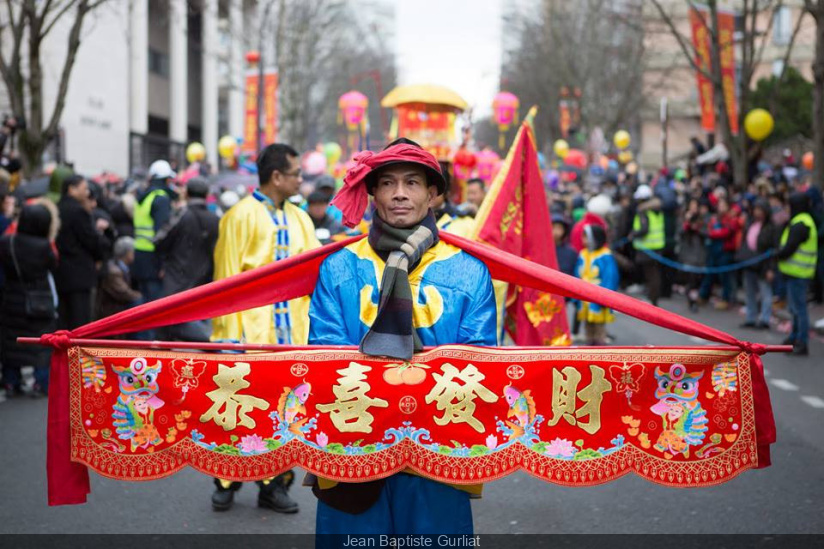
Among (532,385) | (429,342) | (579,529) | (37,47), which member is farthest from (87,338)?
(37,47)

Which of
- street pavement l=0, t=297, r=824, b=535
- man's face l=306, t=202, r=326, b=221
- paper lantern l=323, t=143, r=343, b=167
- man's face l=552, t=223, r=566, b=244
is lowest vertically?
street pavement l=0, t=297, r=824, b=535

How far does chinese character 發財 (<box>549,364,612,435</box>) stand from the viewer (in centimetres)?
383

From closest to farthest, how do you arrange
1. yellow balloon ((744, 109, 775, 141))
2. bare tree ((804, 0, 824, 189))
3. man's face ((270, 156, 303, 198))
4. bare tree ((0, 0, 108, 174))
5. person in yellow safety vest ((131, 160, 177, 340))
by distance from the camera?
man's face ((270, 156, 303, 198))
person in yellow safety vest ((131, 160, 177, 340))
bare tree ((0, 0, 108, 174))
bare tree ((804, 0, 824, 189))
yellow balloon ((744, 109, 775, 141))

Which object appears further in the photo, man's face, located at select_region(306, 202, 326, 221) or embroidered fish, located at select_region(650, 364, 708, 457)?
man's face, located at select_region(306, 202, 326, 221)

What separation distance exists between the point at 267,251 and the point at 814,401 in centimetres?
567

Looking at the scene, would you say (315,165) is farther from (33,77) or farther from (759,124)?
(33,77)

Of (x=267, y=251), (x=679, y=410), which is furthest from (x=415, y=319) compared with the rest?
(x=267, y=251)

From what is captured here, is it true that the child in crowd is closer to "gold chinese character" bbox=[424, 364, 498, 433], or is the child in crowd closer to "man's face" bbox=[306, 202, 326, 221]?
"man's face" bbox=[306, 202, 326, 221]

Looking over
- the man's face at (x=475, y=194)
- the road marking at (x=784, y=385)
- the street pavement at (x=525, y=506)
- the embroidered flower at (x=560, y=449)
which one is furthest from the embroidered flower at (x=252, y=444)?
the road marking at (x=784, y=385)

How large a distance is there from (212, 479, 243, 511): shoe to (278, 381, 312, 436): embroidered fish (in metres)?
2.59

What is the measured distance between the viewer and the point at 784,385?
10531mm

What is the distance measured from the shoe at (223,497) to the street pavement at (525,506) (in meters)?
0.05

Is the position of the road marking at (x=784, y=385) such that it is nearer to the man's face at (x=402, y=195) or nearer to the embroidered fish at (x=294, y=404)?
the man's face at (x=402, y=195)

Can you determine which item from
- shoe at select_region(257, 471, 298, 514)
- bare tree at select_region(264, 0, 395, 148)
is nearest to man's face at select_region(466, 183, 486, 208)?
shoe at select_region(257, 471, 298, 514)
